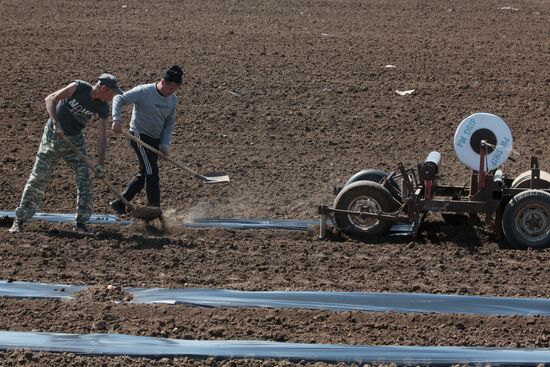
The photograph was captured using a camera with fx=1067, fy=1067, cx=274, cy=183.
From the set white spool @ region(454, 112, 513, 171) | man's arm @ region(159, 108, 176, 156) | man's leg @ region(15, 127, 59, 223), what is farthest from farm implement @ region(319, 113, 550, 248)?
man's leg @ region(15, 127, 59, 223)

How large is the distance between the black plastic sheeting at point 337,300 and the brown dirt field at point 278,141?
192 mm

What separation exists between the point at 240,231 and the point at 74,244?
1817 mm

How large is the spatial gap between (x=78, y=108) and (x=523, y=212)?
15.0ft

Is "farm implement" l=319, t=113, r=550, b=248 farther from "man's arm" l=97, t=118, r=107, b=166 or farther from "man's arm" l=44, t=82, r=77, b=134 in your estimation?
"man's arm" l=44, t=82, r=77, b=134

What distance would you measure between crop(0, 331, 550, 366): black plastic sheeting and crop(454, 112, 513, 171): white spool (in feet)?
11.2

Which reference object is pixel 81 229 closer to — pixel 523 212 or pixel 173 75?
pixel 173 75

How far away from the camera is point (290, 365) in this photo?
24.9 feet

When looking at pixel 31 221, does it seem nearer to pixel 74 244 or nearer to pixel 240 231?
pixel 74 244

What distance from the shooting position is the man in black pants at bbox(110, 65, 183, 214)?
1130 centimetres

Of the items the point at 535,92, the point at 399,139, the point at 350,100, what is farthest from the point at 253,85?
the point at 535,92

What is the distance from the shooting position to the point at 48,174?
36.2 feet

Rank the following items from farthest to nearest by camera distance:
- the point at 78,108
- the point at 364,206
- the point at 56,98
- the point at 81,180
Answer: the point at 81,180, the point at 364,206, the point at 78,108, the point at 56,98

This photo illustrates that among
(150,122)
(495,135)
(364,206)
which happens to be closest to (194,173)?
(150,122)

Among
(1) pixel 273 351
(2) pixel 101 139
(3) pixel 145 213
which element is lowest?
Result: (1) pixel 273 351
